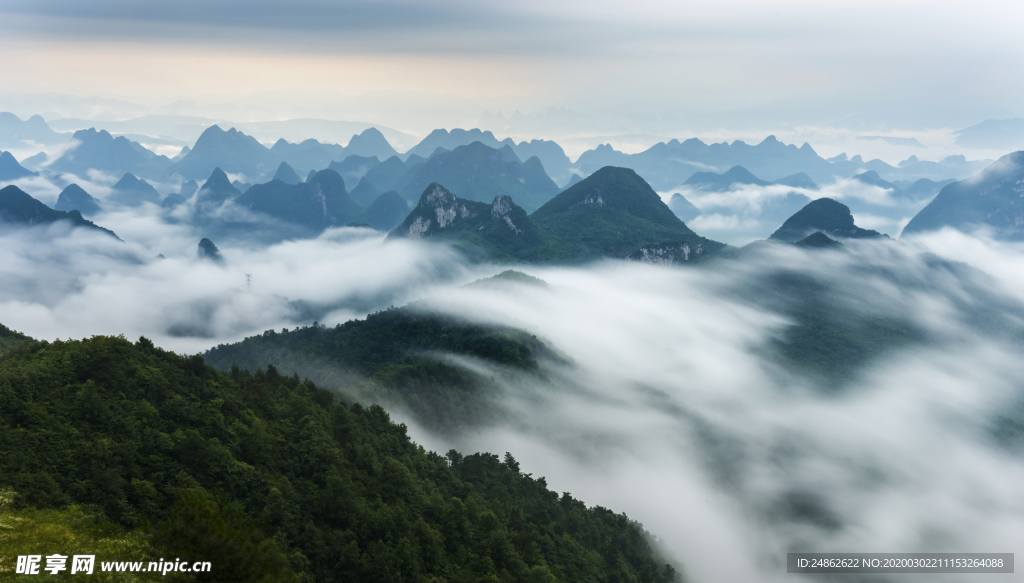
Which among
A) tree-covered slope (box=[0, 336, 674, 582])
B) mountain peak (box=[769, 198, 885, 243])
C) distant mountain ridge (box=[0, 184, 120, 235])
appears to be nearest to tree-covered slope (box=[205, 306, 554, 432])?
tree-covered slope (box=[0, 336, 674, 582])

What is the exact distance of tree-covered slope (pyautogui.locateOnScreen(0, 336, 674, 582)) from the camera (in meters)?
23.0

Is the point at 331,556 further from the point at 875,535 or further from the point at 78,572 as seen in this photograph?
the point at 875,535

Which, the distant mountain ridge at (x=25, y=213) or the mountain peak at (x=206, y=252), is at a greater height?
the distant mountain ridge at (x=25, y=213)

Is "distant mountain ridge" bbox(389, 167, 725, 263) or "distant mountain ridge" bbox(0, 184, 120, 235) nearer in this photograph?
"distant mountain ridge" bbox(389, 167, 725, 263)

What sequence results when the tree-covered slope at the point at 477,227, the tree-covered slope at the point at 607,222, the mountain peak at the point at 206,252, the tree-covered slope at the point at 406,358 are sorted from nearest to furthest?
1. the tree-covered slope at the point at 406,358
2. the tree-covered slope at the point at 477,227
3. the tree-covered slope at the point at 607,222
4. the mountain peak at the point at 206,252

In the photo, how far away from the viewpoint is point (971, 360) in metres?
107

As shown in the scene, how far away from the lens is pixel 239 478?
27.9m

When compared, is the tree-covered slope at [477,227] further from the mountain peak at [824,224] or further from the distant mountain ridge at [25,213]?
the distant mountain ridge at [25,213]

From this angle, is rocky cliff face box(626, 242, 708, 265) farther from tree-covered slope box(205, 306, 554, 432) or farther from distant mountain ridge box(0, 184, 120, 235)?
distant mountain ridge box(0, 184, 120, 235)

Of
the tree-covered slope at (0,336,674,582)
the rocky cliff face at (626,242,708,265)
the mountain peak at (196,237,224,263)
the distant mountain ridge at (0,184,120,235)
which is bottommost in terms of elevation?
the tree-covered slope at (0,336,674,582)

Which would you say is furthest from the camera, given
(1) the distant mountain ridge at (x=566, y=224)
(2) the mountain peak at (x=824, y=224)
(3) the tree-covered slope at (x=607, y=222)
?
(3) the tree-covered slope at (x=607, y=222)

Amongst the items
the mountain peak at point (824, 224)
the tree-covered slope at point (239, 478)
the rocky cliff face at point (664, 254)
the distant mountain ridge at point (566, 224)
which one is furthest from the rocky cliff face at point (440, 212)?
the tree-covered slope at point (239, 478)

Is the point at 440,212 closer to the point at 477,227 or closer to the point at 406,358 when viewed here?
the point at 477,227

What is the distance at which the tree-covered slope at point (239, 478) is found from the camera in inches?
904
